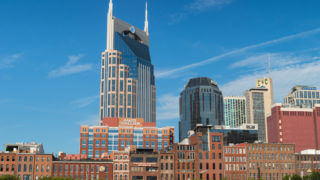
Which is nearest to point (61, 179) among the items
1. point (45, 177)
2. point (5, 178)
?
point (45, 177)

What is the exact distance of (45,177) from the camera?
199625 millimetres

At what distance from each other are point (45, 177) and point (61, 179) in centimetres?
902

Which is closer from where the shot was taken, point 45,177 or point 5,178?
point 5,178

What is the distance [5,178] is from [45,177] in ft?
65.7

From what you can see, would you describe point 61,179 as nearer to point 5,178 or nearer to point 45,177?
point 45,177

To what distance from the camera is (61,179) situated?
195 m

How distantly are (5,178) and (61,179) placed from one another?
23344 mm
